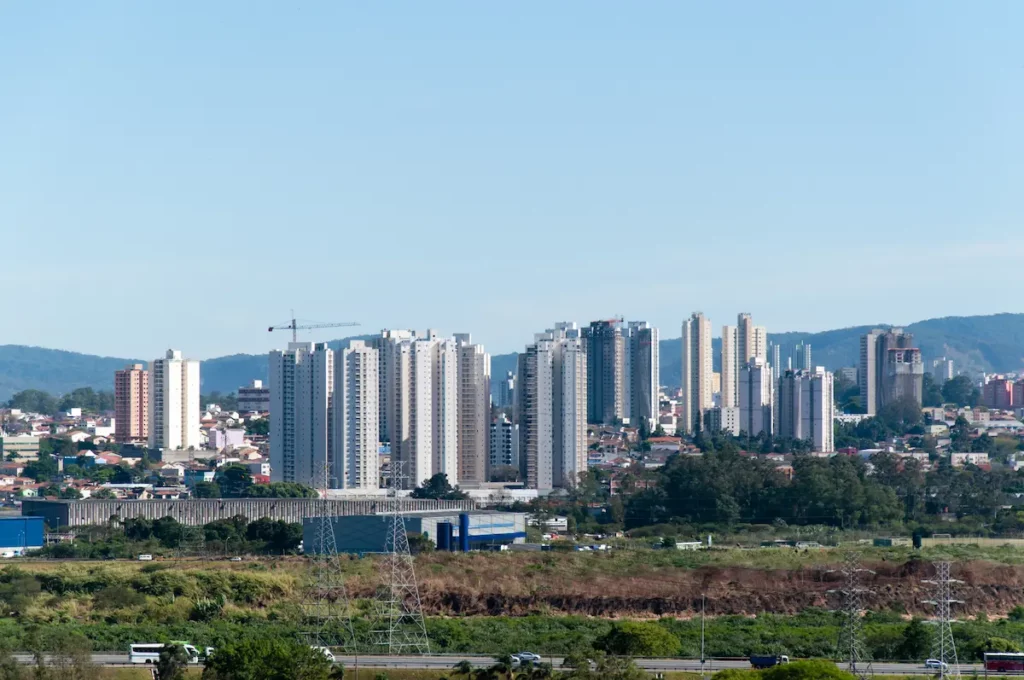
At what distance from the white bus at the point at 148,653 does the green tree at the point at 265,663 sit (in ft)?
6.24

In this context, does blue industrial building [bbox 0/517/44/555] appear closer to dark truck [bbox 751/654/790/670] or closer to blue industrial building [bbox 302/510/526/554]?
blue industrial building [bbox 302/510/526/554]

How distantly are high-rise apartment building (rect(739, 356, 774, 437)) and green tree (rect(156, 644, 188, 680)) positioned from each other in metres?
72.1

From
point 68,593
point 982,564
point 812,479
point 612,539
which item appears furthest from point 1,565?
point 812,479

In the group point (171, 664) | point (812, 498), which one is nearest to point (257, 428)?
point (812, 498)

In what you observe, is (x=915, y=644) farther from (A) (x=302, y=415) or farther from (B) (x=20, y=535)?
(A) (x=302, y=415)

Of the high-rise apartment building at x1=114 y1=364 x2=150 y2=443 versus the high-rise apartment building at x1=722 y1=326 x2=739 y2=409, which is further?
the high-rise apartment building at x1=722 y1=326 x2=739 y2=409

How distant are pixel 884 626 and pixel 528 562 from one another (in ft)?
30.0

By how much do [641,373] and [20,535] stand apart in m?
69.3

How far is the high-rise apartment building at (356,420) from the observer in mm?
64875

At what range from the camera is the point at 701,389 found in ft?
346

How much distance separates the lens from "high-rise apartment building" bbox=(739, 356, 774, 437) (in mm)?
93812

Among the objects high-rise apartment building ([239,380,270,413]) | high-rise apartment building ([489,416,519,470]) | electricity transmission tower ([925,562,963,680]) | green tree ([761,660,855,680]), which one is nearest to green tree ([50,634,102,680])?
green tree ([761,660,855,680])

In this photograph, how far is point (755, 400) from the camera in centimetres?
9475

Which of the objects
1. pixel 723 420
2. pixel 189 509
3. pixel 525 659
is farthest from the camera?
pixel 723 420
